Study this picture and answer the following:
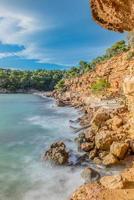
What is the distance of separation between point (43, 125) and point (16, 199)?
728 inches

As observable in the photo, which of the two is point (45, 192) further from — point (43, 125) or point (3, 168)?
point (43, 125)

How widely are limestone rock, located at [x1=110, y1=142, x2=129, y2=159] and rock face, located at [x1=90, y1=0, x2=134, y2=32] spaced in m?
9.12

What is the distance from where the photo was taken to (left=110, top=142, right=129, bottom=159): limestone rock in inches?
608

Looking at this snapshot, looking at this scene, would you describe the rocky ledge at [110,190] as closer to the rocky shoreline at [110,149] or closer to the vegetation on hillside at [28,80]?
the rocky shoreline at [110,149]

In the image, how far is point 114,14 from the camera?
712 cm

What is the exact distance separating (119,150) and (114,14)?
9.85 meters

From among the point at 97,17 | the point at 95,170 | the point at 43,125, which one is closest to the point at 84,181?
the point at 95,170

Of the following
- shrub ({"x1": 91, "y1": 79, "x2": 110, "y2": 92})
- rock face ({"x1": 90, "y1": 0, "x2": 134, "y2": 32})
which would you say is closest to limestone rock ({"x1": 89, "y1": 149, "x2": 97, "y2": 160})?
rock face ({"x1": 90, "y1": 0, "x2": 134, "y2": 32})

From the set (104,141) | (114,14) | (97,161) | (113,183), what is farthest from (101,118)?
(114,14)

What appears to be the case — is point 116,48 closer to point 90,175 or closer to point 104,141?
point 104,141

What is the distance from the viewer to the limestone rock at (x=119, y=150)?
15453mm

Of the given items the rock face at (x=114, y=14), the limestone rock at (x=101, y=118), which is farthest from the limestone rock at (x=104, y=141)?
the rock face at (x=114, y=14)

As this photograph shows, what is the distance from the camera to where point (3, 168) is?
16.8m

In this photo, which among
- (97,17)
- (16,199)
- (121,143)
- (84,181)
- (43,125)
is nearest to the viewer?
(97,17)
